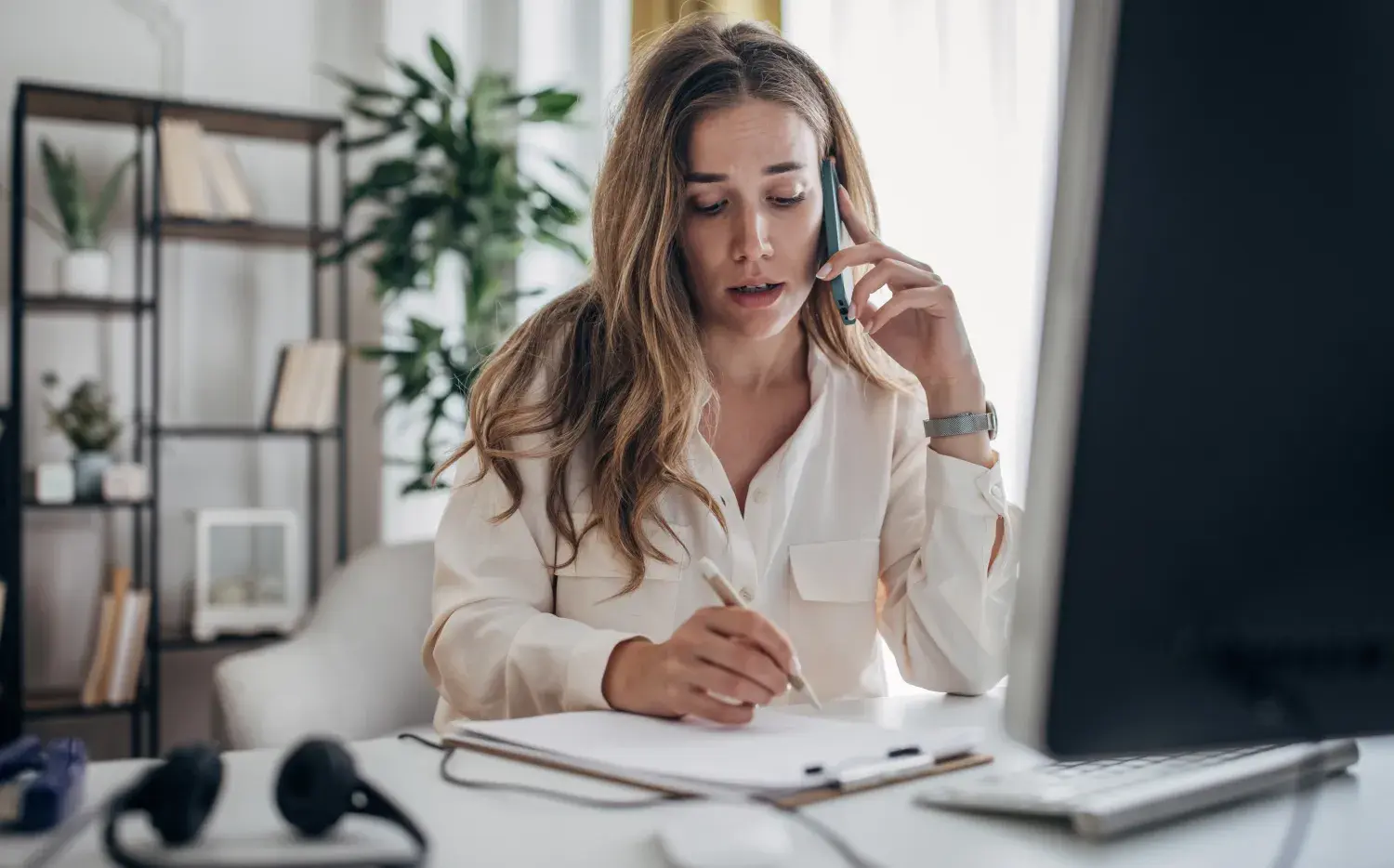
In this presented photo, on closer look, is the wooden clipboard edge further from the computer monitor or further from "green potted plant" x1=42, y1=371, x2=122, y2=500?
"green potted plant" x1=42, y1=371, x2=122, y2=500

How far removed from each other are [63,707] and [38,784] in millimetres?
2466

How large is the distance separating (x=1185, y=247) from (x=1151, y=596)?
14 cm

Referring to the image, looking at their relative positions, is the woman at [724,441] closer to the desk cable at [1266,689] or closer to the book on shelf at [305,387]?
the desk cable at [1266,689]

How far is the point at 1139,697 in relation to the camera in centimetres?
47

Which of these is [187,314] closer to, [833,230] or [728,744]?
[833,230]

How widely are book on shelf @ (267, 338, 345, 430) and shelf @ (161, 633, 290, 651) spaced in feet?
1.75

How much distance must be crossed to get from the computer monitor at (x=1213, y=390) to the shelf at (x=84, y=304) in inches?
111

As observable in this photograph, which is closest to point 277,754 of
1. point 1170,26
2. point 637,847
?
point 637,847

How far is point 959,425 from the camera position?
1.32m

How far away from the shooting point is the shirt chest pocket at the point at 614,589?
1.38 meters

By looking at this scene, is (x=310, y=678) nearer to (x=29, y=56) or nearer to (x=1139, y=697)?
(x=1139, y=697)

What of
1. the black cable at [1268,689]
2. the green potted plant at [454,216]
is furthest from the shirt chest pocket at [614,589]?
the green potted plant at [454,216]

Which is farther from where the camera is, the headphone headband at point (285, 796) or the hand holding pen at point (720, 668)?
the hand holding pen at point (720, 668)

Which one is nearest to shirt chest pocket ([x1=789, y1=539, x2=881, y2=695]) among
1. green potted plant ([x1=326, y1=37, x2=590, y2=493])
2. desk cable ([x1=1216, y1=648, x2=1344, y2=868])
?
desk cable ([x1=1216, y1=648, x2=1344, y2=868])
